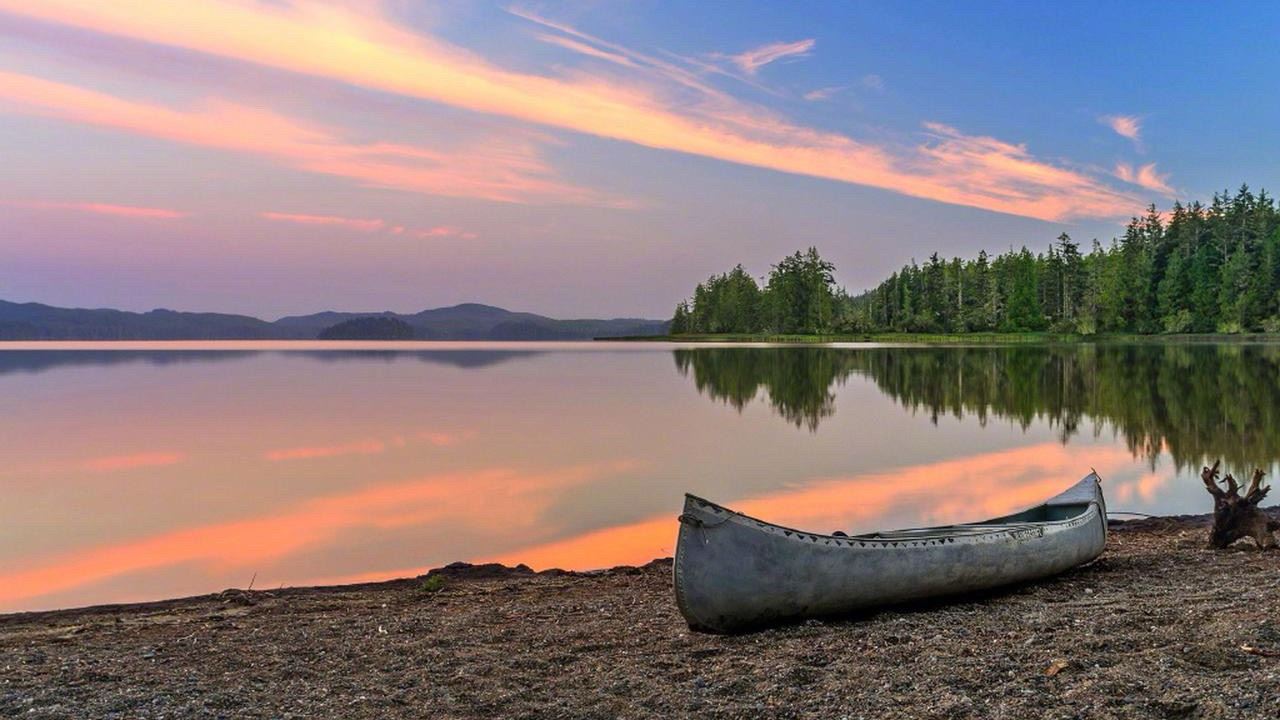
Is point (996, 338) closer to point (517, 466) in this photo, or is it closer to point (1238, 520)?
point (517, 466)

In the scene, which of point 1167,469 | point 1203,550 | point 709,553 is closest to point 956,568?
point 709,553

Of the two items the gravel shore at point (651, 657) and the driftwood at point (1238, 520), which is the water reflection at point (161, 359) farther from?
the driftwood at point (1238, 520)

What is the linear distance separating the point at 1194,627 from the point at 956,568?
7.50ft

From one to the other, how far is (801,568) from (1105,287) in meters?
135

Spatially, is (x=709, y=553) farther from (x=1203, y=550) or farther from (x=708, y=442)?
(x=708, y=442)

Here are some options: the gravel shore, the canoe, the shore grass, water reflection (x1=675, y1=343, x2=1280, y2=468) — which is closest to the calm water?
water reflection (x1=675, y1=343, x2=1280, y2=468)

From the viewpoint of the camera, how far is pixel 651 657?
8008mm

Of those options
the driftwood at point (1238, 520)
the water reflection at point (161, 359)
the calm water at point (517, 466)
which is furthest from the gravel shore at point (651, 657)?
the water reflection at point (161, 359)

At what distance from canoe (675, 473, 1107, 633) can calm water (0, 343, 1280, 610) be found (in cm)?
612

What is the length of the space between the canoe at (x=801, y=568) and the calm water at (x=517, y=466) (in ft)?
20.1

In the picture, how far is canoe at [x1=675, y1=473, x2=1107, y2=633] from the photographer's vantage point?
8422 millimetres

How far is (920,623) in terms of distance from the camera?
28.5 ft

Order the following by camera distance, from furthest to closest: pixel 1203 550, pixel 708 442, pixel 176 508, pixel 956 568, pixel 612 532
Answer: pixel 708 442, pixel 176 508, pixel 612 532, pixel 1203 550, pixel 956 568

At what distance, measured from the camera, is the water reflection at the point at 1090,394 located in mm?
26688
